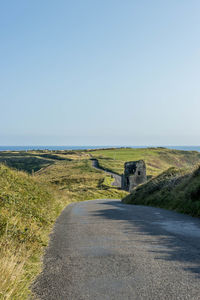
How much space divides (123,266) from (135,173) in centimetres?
5093

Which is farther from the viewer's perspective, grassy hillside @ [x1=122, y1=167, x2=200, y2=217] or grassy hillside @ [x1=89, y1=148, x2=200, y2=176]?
grassy hillside @ [x1=89, y1=148, x2=200, y2=176]

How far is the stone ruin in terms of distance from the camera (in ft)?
181

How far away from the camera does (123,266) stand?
5922 mm

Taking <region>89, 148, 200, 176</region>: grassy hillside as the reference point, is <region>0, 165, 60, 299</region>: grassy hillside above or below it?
above

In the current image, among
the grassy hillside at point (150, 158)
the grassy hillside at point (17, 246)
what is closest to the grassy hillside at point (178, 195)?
the grassy hillside at point (17, 246)

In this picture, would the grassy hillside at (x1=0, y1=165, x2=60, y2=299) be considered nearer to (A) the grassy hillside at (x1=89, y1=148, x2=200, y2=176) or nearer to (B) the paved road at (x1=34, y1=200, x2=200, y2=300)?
(B) the paved road at (x1=34, y1=200, x2=200, y2=300)

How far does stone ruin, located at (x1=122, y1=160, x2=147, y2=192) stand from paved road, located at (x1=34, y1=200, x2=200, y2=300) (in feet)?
150

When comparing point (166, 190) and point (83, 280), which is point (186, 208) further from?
point (83, 280)

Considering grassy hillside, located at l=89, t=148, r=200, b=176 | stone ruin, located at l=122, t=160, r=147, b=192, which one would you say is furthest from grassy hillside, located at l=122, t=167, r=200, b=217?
grassy hillside, located at l=89, t=148, r=200, b=176

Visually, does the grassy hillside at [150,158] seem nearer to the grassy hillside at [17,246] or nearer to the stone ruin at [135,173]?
the stone ruin at [135,173]

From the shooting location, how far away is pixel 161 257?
643 cm

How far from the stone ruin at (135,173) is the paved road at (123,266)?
45800 mm

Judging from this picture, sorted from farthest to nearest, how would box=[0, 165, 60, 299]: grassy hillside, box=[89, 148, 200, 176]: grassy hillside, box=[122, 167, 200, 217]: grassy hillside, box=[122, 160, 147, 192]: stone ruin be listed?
box=[89, 148, 200, 176]: grassy hillside, box=[122, 160, 147, 192]: stone ruin, box=[122, 167, 200, 217]: grassy hillside, box=[0, 165, 60, 299]: grassy hillside

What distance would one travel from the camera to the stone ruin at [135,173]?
181 feet
